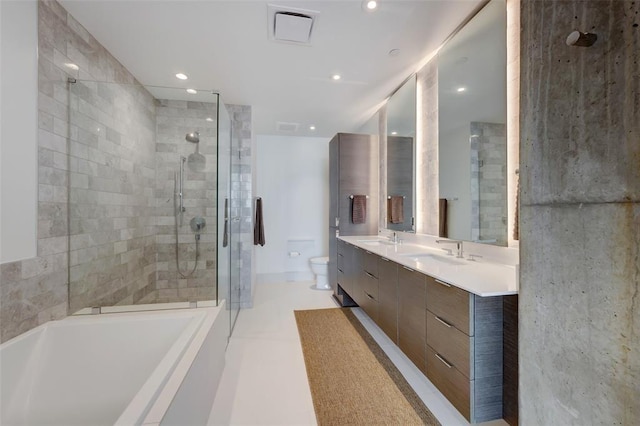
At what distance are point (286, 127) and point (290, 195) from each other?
1.15m

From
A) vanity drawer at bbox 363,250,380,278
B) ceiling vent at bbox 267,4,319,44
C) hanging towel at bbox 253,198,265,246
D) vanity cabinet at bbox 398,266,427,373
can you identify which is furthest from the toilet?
ceiling vent at bbox 267,4,319,44

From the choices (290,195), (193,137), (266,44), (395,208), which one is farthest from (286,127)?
(395,208)

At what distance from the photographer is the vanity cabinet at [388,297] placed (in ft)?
6.46

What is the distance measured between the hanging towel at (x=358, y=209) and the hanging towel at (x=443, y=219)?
128cm

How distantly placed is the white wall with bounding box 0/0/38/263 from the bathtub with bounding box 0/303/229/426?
1.77 ft

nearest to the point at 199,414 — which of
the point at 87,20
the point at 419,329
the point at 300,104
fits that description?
the point at 419,329

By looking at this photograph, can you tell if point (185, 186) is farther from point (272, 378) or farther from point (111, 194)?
point (272, 378)

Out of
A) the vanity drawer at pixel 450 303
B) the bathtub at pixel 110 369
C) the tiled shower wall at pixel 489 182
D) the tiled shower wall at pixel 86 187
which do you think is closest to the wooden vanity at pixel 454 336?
the vanity drawer at pixel 450 303

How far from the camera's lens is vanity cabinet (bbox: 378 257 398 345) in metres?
1.97

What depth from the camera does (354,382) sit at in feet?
5.93

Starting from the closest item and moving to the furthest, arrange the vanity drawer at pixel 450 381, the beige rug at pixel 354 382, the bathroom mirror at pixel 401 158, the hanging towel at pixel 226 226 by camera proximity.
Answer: the vanity drawer at pixel 450 381, the beige rug at pixel 354 382, the hanging towel at pixel 226 226, the bathroom mirror at pixel 401 158

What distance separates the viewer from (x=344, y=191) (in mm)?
3443

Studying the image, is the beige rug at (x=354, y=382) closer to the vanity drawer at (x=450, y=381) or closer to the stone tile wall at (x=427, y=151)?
the vanity drawer at (x=450, y=381)

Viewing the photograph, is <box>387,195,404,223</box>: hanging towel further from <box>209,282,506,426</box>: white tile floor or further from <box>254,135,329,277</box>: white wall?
<box>254,135,329,277</box>: white wall
